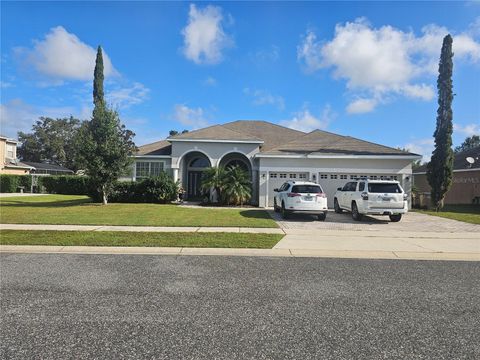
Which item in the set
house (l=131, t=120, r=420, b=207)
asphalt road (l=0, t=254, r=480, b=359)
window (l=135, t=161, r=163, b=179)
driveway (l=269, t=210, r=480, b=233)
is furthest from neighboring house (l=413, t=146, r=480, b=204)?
asphalt road (l=0, t=254, r=480, b=359)

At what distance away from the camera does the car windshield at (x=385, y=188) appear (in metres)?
15.6

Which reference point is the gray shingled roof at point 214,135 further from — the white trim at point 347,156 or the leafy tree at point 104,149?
the leafy tree at point 104,149

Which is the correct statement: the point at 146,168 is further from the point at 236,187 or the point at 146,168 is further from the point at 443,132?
the point at 443,132

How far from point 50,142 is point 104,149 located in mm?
52393

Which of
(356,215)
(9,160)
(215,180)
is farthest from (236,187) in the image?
(9,160)

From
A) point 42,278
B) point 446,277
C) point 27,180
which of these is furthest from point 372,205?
point 27,180

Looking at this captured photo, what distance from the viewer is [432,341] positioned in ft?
12.9

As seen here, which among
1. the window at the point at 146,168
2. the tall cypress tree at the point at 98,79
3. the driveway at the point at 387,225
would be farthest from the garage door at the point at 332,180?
the tall cypress tree at the point at 98,79

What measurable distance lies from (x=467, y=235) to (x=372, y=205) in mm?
3854

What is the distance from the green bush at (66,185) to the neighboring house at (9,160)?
8.03 meters

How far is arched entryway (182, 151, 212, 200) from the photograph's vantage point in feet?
89.5

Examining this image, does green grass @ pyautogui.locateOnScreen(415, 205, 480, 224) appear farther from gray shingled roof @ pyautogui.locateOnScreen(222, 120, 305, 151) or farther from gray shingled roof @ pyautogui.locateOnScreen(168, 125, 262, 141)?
gray shingled roof @ pyautogui.locateOnScreen(222, 120, 305, 151)

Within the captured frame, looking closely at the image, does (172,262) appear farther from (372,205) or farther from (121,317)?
(372,205)

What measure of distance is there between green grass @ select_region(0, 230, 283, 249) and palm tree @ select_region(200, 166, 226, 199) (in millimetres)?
10841
